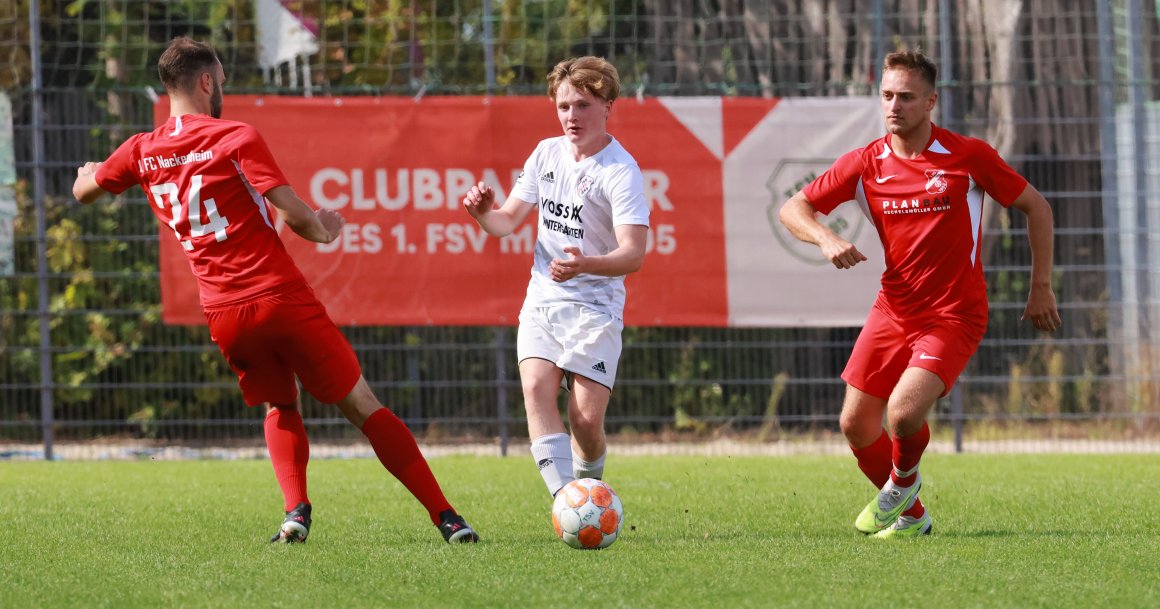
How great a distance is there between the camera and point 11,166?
426 inches

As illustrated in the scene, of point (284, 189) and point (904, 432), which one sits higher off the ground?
point (284, 189)

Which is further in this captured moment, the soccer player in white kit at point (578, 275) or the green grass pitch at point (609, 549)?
the soccer player in white kit at point (578, 275)

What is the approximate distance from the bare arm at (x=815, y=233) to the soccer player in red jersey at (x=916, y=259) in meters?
0.01

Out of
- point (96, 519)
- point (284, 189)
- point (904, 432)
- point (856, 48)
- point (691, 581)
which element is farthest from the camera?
point (856, 48)

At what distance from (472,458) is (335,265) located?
1.61 metres

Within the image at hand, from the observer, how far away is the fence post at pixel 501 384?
1091 centimetres

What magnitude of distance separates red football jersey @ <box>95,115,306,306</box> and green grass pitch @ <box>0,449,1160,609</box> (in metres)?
1.03

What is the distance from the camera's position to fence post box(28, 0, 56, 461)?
1080 centimetres

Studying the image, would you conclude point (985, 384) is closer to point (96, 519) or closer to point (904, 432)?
point (904, 432)

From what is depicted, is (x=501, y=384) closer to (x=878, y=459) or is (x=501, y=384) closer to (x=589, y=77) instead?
(x=878, y=459)

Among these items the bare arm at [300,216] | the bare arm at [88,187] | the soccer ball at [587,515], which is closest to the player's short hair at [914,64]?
the soccer ball at [587,515]

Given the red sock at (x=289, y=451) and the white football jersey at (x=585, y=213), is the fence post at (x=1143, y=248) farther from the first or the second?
the red sock at (x=289, y=451)

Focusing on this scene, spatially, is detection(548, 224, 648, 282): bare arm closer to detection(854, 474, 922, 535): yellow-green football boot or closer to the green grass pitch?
the green grass pitch

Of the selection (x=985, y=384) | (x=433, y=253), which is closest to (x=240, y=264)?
(x=433, y=253)
